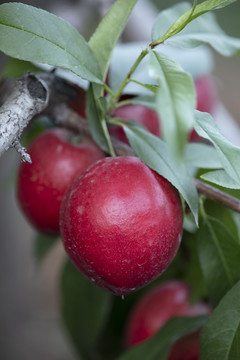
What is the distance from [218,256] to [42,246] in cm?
40

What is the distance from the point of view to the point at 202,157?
1.63 feet

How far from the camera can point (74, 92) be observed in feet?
1.87

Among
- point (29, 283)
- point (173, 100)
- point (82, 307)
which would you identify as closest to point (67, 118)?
point (173, 100)

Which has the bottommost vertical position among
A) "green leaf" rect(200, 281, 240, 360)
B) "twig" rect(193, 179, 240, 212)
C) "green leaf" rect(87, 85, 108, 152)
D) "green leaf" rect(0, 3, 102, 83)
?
"green leaf" rect(200, 281, 240, 360)

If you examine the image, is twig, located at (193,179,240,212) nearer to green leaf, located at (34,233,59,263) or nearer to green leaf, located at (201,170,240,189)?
green leaf, located at (201,170,240,189)

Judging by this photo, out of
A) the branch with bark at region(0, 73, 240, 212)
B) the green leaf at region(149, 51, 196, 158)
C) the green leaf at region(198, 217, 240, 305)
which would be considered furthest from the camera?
the green leaf at region(198, 217, 240, 305)

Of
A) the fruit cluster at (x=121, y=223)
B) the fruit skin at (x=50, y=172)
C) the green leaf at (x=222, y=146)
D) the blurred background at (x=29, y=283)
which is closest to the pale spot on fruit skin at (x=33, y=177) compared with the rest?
the fruit skin at (x=50, y=172)

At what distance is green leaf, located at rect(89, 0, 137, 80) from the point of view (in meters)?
0.45

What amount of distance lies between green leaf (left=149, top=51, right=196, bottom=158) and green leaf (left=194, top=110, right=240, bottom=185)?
0.18 feet

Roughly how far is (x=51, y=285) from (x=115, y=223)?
90cm

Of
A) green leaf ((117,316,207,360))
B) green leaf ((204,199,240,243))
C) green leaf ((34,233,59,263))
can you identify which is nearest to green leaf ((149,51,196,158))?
green leaf ((204,199,240,243))

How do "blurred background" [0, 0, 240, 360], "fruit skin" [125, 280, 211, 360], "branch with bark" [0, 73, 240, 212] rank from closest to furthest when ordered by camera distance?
"branch with bark" [0, 73, 240, 212], "fruit skin" [125, 280, 211, 360], "blurred background" [0, 0, 240, 360]

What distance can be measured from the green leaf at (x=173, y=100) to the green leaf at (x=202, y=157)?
145 mm

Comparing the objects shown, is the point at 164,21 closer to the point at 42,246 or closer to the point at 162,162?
the point at 162,162
